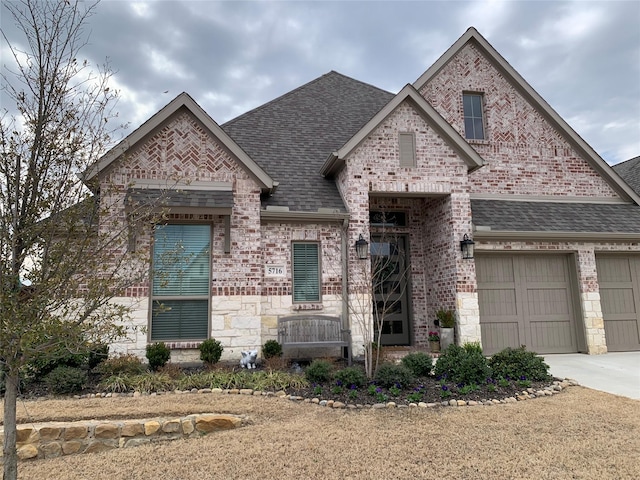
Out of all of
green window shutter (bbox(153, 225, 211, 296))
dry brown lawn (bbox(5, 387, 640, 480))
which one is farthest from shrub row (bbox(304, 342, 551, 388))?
green window shutter (bbox(153, 225, 211, 296))

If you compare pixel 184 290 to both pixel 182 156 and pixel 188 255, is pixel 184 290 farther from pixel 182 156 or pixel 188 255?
pixel 182 156

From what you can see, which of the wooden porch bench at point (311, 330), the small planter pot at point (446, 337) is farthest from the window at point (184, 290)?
the small planter pot at point (446, 337)

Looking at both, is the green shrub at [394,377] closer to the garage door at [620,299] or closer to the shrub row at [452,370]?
the shrub row at [452,370]

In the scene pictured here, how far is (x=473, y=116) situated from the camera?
12930 mm

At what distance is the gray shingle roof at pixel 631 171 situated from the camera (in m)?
15.5

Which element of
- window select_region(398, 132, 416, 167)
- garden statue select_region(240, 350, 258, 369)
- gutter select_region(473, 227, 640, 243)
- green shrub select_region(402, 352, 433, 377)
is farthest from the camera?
gutter select_region(473, 227, 640, 243)

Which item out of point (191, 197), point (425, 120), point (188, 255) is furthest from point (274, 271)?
point (425, 120)

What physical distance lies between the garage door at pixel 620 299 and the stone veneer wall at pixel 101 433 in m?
10.3

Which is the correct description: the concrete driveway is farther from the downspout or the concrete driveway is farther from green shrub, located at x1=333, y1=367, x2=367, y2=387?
the downspout

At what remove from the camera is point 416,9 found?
395 inches

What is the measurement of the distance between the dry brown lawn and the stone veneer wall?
6.4 inches

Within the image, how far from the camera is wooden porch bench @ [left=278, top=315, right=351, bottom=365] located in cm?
930

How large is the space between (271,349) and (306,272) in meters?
1.97

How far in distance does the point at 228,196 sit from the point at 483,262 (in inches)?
250
